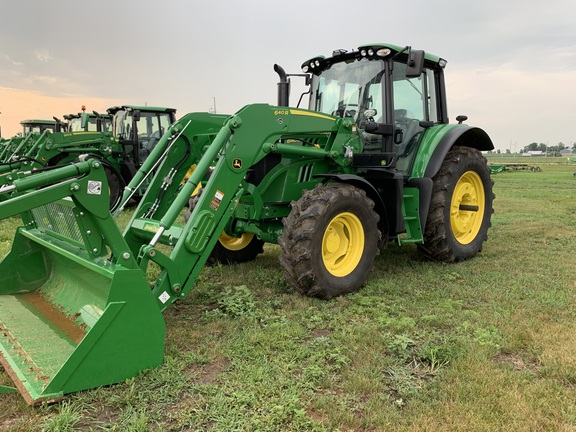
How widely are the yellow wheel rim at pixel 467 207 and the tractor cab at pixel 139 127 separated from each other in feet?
27.3

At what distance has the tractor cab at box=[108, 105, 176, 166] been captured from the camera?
39.7 feet

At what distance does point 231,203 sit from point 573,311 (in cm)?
317

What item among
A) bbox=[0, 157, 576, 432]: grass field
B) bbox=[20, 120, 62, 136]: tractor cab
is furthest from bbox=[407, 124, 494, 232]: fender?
bbox=[20, 120, 62, 136]: tractor cab

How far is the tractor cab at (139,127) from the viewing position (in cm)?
1209

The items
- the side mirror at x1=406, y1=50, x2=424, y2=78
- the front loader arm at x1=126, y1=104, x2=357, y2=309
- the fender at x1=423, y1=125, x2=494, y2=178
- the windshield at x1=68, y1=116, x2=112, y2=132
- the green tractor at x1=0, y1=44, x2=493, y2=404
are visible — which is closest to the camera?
the green tractor at x1=0, y1=44, x2=493, y2=404

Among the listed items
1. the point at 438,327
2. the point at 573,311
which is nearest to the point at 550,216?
the point at 573,311

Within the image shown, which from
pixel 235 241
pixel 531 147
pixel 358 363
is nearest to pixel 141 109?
pixel 235 241

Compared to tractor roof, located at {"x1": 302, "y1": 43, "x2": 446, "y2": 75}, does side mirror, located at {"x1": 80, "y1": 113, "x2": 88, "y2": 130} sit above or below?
above

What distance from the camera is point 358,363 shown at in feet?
10.9

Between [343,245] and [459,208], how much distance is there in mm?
2257

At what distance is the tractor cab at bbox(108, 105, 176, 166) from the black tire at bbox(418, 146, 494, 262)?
8331mm

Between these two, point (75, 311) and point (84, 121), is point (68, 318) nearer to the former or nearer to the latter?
point (75, 311)

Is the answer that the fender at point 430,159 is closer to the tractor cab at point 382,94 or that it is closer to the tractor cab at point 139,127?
the tractor cab at point 382,94

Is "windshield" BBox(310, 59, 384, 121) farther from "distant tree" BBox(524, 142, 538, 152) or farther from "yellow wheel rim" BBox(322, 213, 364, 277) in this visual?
"distant tree" BBox(524, 142, 538, 152)
